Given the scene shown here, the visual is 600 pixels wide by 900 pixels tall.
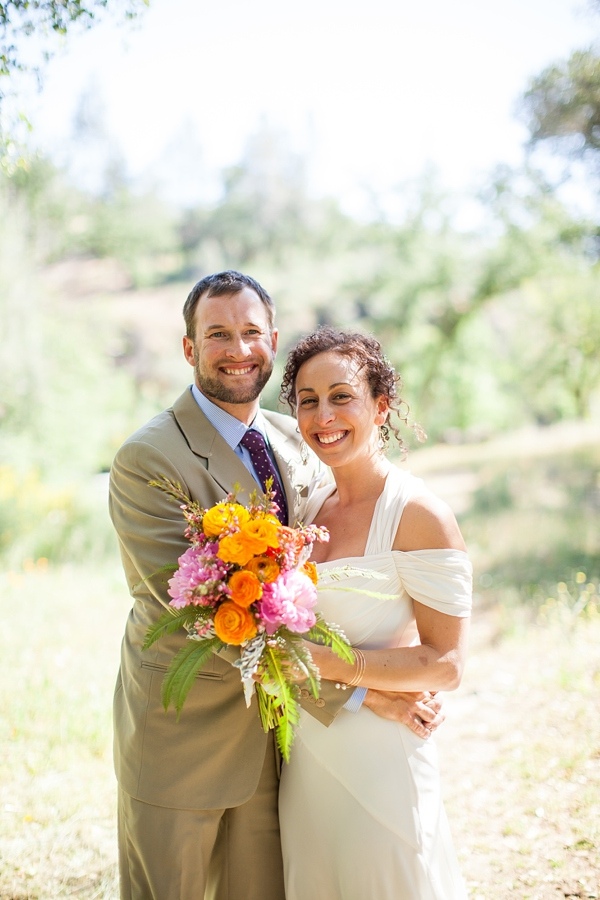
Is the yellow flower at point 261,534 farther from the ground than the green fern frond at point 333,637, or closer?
farther from the ground

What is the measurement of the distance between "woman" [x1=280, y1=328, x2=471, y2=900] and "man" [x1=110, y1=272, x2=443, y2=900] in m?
0.14

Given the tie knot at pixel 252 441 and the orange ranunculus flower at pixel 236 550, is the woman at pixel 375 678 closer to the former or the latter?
the tie knot at pixel 252 441

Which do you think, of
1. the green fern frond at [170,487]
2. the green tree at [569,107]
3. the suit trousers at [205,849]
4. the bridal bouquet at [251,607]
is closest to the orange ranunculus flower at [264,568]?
the bridal bouquet at [251,607]

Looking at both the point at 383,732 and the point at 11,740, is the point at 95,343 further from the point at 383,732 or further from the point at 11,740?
the point at 383,732

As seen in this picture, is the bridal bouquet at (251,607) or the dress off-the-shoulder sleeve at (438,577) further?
the dress off-the-shoulder sleeve at (438,577)

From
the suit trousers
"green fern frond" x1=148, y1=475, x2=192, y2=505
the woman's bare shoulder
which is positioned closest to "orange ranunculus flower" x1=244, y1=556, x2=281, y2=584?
"green fern frond" x1=148, y1=475, x2=192, y2=505

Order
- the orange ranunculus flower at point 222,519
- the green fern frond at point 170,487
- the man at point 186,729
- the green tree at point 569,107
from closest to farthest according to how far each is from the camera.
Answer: the orange ranunculus flower at point 222,519
the green fern frond at point 170,487
the man at point 186,729
the green tree at point 569,107

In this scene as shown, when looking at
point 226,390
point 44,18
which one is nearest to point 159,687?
point 226,390

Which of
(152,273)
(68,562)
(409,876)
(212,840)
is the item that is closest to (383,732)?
(409,876)

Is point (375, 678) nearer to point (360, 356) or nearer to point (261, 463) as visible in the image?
point (261, 463)

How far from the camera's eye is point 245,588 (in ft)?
6.86

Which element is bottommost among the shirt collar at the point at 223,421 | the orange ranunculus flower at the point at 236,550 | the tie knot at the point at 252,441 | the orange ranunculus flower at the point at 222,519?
the orange ranunculus flower at the point at 236,550

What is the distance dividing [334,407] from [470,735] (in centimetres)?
411

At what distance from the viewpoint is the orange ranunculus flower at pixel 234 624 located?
208cm
